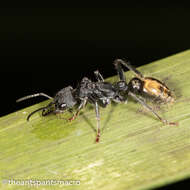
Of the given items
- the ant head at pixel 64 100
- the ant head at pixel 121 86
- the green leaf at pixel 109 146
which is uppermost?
the ant head at pixel 121 86

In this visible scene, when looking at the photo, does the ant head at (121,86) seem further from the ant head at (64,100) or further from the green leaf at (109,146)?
the ant head at (64,100)

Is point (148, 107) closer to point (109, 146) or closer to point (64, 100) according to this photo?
point (109, 146)

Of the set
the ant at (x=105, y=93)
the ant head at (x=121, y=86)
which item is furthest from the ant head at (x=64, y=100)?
the ant head at (x=121, y=86)

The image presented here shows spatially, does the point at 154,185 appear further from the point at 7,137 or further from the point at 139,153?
the point at 7,137

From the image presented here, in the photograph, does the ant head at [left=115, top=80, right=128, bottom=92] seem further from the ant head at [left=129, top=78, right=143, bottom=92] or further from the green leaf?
the green leaf

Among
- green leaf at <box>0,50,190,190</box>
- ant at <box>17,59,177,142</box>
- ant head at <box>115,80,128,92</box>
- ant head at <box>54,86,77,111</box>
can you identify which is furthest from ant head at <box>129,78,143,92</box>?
ant head at <box>54,86,77,111</box>

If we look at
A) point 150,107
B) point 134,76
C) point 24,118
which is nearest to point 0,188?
point 24,118

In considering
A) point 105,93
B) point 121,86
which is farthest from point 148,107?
point 105,93

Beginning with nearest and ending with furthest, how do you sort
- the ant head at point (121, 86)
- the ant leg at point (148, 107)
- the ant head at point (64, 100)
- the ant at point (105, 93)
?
1. the ant leg at point (148, 107)
2. the ant at point (105, 93)
3. the ant head at point (64, 100)
4. the ant head at point (121, 86)
